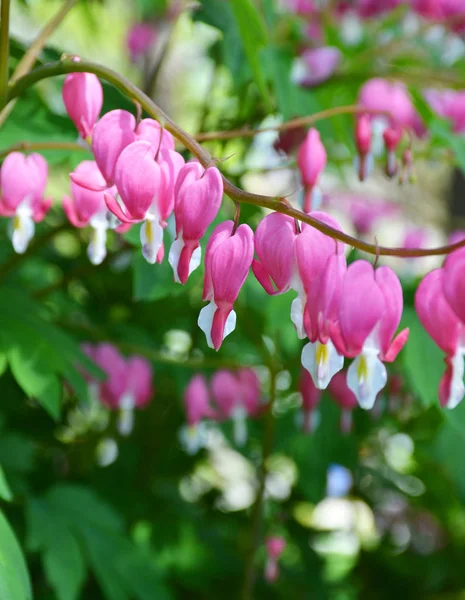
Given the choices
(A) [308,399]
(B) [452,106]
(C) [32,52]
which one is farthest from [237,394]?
(C) [32,52]

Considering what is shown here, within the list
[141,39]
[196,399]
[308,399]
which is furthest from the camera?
[141,39]

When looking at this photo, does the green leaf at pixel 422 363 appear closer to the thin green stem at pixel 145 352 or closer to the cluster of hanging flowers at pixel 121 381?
the thin green stem at pixel 145 352

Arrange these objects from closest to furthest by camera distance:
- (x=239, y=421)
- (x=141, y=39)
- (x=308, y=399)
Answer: (x=308, y=399), (x=239, y=421), (x=141, y=39)

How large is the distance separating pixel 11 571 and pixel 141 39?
8.67 ft

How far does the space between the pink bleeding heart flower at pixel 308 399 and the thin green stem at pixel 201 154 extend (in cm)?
77

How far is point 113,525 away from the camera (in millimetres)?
1434

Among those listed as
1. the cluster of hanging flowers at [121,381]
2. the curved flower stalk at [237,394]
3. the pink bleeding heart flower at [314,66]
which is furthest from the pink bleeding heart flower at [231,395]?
the pink bleeding heart flower at [314,66]

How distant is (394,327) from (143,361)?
0.94 metres

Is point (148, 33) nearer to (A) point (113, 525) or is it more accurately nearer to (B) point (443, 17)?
(B) point (443, 17)

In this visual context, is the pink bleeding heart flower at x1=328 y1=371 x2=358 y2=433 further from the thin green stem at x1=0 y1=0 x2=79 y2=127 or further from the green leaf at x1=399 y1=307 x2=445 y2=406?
the thin green stem at x1=0 y1=0 x2=79 y2=127

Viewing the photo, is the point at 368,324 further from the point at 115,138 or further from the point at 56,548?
the point at 56,548

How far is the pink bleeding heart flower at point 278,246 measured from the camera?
0.64m

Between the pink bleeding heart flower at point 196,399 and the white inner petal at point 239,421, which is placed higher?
the pink bleeding heart flower at point 196,399

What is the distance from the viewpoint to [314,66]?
5.05 ft
